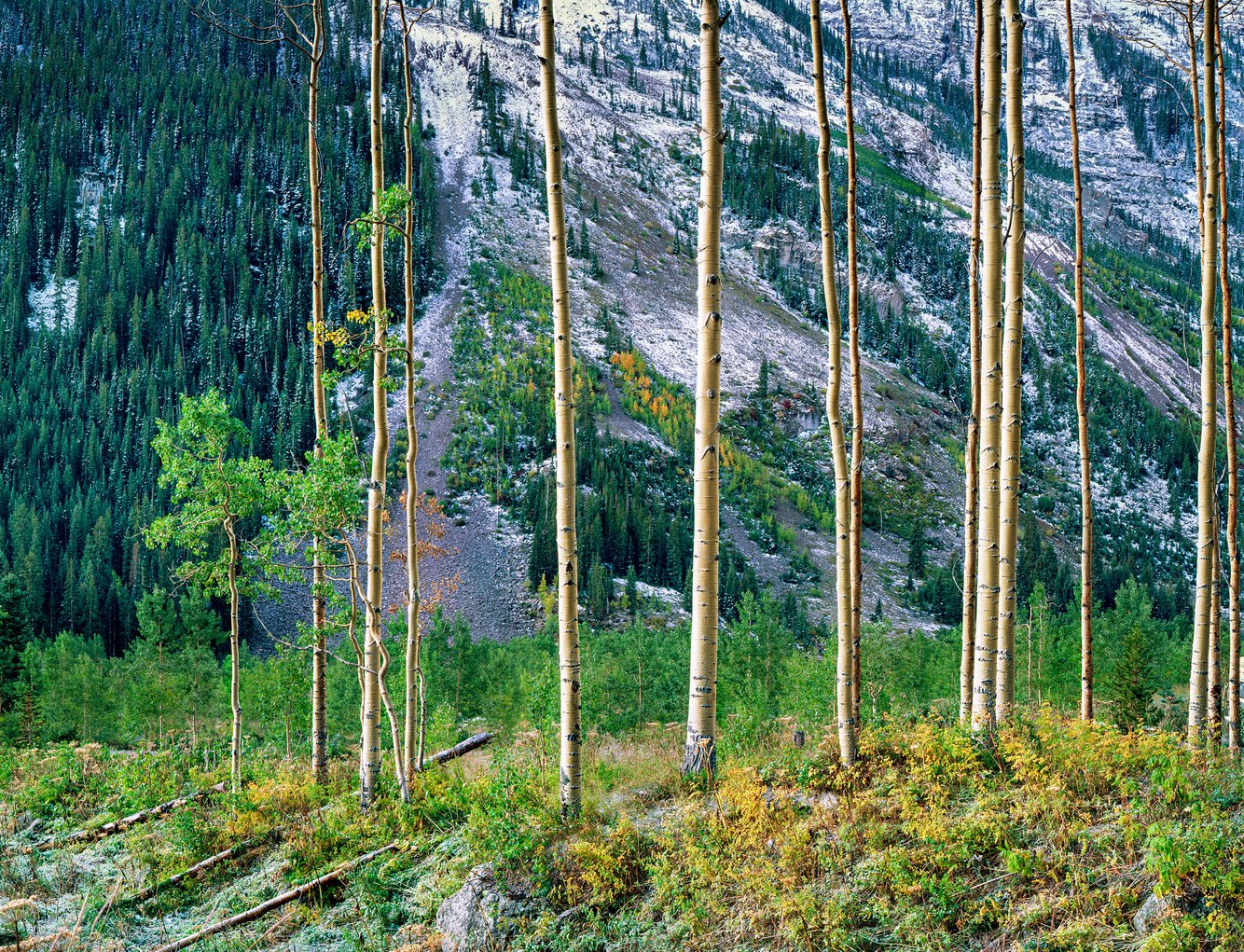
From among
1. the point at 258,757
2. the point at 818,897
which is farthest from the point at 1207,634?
the point at 258,757

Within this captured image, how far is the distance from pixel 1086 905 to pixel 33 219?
13540cm

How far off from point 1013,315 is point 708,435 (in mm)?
2957

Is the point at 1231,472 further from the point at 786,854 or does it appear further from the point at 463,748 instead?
the point at 463,748

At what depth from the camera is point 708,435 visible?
7.32 meters

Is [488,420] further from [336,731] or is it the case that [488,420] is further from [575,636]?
[575,636]

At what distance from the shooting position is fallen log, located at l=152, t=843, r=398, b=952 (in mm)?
6984

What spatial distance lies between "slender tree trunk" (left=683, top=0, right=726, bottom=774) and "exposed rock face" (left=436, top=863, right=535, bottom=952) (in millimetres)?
1924

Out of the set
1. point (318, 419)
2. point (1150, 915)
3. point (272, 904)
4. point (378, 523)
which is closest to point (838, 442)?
point (1150, 915)

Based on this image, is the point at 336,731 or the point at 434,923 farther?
the point at 336,731

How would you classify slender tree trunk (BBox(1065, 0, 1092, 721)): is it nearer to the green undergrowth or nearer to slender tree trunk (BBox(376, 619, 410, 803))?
the green undergrowth

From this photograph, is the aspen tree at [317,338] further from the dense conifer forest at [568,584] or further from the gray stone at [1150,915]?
the gray stone at [1150,915]

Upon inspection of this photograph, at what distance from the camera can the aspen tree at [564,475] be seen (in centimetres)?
737

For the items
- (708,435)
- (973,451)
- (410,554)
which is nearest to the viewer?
(708,435)

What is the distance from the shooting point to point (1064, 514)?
106 m
